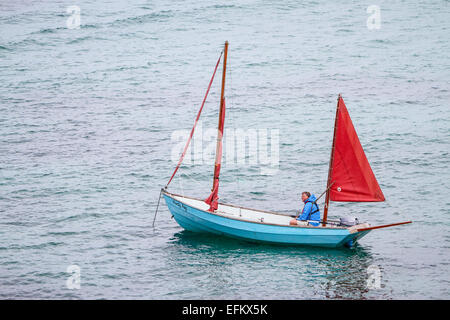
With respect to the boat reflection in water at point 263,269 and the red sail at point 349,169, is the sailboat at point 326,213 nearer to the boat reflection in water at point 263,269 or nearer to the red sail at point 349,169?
the red sail at point 349,169

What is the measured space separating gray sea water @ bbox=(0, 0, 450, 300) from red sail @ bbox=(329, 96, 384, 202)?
3.37 meters

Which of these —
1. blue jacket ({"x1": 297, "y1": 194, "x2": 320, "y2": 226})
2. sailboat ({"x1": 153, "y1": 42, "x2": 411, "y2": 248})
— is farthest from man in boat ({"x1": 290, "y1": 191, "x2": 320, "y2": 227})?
sailboat ({"x1": 153, "y1": 42, "x2": 411, "y2": 248})

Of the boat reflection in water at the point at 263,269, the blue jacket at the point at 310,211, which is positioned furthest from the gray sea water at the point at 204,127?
the blue jacket at the point at 310,211

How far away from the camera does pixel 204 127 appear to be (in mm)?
68875

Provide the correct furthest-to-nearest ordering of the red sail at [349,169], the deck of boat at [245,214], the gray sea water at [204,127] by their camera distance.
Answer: the deck of boat at [245,214]
the red sail at [349,169]
the gray sea water at [204,127]

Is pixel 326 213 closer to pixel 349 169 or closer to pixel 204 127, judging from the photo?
pixel 349 169

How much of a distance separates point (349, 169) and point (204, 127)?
31527 mm

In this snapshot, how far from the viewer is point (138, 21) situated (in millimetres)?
97625

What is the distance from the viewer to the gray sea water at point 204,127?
37.5m

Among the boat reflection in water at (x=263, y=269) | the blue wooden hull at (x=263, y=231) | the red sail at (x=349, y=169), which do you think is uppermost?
the red sail at (x=349, y=169)

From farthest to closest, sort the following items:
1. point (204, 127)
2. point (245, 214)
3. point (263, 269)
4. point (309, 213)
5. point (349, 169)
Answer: point (204, 127)
point (245, 214)
point (309, 213)
point (349, 169)
point (263, 269)

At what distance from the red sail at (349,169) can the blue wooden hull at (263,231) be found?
6.84ft

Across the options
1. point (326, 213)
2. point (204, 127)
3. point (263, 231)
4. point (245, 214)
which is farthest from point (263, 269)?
point (204, 127)
